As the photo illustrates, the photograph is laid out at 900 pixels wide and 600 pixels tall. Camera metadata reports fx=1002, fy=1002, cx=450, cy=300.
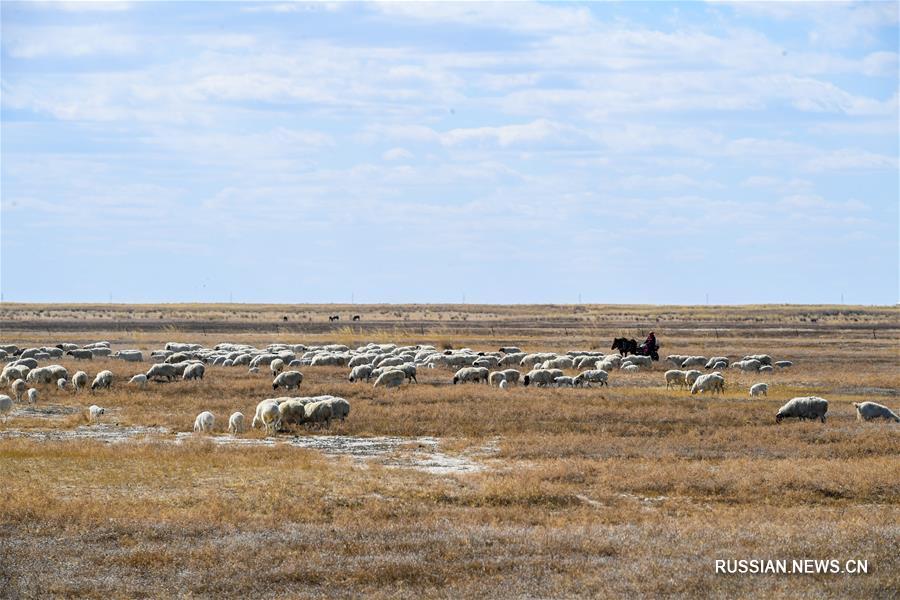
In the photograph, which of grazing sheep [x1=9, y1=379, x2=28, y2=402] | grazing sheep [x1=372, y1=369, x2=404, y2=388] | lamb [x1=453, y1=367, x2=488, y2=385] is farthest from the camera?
lamb [x1=453, y1=367, x2=488, y2=385]

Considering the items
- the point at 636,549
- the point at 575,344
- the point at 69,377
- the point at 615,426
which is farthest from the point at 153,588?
the point at 575,344

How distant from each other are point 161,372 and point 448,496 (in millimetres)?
24553

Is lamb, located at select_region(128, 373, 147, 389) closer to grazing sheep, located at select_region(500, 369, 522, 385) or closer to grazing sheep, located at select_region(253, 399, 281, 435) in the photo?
grazing sheep, located at select_region(253, 399, 281, 435)

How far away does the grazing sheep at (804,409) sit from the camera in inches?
1118

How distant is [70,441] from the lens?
24391 millimetres

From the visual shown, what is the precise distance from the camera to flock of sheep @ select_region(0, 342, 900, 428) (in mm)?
27812

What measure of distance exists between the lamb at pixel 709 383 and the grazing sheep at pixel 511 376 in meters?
6.91

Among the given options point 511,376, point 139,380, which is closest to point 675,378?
point 511,376

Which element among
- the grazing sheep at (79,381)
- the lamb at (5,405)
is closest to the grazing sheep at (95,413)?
the lamb at (5,405)

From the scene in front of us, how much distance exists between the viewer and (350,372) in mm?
42312

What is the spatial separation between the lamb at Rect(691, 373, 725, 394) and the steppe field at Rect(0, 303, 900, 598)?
0.79 meters

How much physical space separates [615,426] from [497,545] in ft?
47.8

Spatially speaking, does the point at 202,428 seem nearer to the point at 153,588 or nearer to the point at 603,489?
the point at 603,489

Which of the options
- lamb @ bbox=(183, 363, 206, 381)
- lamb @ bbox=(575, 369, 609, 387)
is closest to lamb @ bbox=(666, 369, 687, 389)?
lamb @ bbox=(575, 369, 609, 387)
